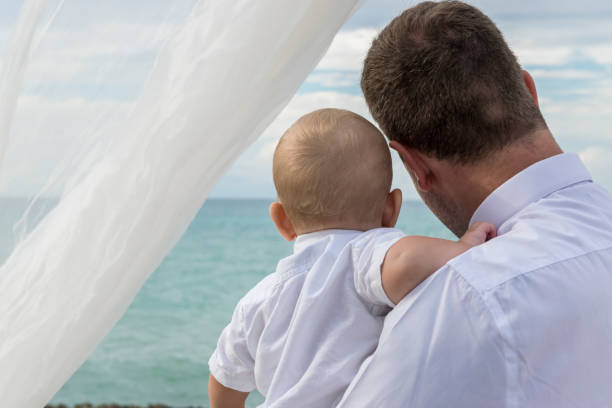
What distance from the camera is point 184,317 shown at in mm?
17359

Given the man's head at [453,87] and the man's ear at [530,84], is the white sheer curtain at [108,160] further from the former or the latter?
the man's ear at [530,84]

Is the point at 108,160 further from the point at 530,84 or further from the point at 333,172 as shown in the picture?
the point at 530,84

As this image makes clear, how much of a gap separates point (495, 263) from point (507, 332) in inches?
4.0

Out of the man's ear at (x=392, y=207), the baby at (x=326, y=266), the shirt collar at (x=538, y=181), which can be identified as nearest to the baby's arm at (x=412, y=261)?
the baby at (x=326, y=266)

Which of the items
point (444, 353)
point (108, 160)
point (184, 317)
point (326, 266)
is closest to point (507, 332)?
point (444, 353)

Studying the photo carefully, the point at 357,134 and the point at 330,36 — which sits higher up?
the point at 330,36

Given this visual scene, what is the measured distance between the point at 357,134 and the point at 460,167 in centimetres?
20

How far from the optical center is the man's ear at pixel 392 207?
136cm

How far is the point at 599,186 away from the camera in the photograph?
3.90ft

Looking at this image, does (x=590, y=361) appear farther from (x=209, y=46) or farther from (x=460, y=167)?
(x=209, y=46)

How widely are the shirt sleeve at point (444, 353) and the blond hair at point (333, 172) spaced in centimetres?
29

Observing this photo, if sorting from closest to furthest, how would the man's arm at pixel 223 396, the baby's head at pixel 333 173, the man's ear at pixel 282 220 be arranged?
the baby's head at pixel 333 173, the man's ear at pixel 282 220, the man's arm at pixel 223 396

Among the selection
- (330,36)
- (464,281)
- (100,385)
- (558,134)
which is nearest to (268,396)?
(464,281)

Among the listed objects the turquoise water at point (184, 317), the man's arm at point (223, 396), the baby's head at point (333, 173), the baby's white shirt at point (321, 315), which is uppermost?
the baby's head at point (333, 173)
